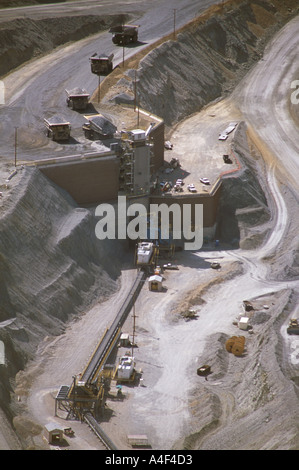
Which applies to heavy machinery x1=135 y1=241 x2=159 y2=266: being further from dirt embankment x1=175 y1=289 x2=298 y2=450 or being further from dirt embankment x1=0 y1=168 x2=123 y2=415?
dirt embankment x1=175 y1=289 x2=298 y2=450

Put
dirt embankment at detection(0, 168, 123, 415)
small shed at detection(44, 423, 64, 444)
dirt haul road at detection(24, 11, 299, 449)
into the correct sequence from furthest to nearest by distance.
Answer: dirt embankment at detection(0, 168, 123, 415) → dirt haul road at detection(24, 11, 299, 449) → small shed at detection(44, 423, 64, 444)

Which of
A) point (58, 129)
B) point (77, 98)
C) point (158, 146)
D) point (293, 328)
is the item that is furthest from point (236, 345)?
point (77, 98)

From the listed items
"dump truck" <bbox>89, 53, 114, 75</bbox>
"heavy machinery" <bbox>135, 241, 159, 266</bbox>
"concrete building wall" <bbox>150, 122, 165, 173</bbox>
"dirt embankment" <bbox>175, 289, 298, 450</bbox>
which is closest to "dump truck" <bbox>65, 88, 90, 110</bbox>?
"concrete building wall" <bbox>150, 122, 165, 173</bbox>

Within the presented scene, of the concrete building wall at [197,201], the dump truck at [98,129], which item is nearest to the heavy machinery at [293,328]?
the concrete building wall at [197,201]

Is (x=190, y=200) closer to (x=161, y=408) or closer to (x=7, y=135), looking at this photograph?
(x=7, y=135)

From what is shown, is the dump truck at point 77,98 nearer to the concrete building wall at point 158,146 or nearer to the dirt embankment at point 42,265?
the concrete building wall at point 158,146

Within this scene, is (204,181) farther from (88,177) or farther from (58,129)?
(58,129)
